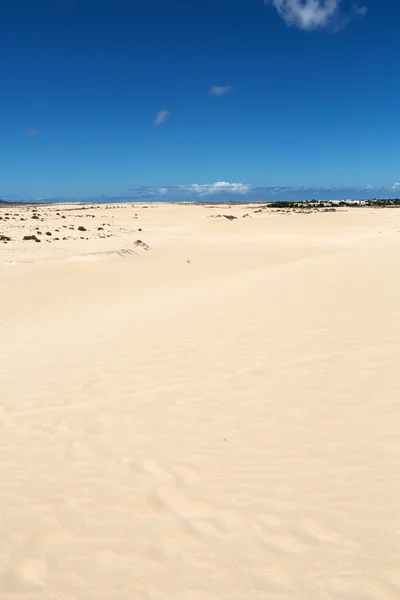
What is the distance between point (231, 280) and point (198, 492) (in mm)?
12663

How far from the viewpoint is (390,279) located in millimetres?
12594

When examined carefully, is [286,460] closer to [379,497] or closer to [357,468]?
[357,468]

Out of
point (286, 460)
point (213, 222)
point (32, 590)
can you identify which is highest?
point (213, 222)

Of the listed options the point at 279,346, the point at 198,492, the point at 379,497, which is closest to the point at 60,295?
the point at 279,346

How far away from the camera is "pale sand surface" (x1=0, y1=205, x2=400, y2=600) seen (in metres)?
2.93

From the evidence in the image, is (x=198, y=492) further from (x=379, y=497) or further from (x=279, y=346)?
(x=279, y=346)

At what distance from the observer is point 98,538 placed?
130 inches

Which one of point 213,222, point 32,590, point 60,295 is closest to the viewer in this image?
point 32,590

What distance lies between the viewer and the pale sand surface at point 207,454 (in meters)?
2.93

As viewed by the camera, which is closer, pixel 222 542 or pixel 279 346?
pixel 222 542

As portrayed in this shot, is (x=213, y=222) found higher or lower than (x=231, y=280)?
higher

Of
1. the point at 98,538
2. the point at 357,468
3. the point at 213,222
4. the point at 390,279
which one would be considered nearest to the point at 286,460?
the point at 357,468

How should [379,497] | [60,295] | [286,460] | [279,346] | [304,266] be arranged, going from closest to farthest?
[379,497] < [286,460] < [279,346] < [60,295] < [304,266]

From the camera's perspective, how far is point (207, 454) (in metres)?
4.28
